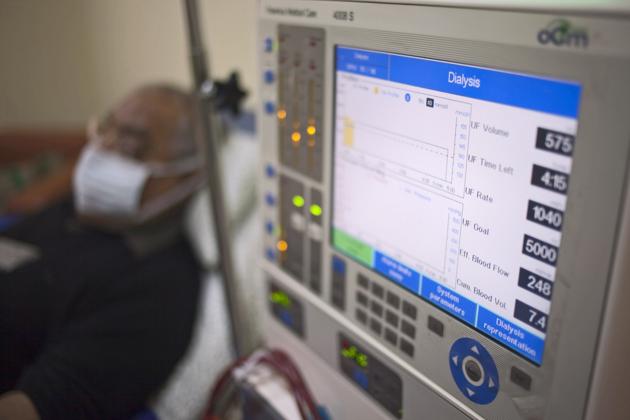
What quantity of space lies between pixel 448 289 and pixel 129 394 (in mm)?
769

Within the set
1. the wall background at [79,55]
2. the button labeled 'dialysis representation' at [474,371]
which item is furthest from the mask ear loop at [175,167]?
the button labeled 'dialysis representation' at [474,371]

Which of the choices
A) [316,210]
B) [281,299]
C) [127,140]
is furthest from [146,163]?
[316,210]

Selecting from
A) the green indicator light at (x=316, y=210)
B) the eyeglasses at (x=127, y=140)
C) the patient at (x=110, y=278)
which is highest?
the green indicator light at (x=316, y=210)

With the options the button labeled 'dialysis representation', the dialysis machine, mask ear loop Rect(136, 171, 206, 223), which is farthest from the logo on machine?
mask ear loop Rect(136, 171, 206, 223)

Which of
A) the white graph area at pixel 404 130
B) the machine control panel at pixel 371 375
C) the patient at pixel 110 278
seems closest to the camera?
the white graph area at pixel 404 130

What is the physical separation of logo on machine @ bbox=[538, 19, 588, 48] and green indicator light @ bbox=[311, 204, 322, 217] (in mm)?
455

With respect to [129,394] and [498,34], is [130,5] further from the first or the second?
[498,34]

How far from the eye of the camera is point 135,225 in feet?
5.41

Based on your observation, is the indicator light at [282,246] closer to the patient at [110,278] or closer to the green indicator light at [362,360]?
the green indicator light at [362,360]

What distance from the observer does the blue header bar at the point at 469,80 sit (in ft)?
1.85

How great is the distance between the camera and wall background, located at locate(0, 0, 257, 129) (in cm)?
204

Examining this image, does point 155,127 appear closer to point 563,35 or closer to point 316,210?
point 316,210

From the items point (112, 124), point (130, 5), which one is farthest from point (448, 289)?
point (130, 5)

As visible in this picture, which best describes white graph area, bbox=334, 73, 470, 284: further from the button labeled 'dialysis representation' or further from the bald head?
the bald head
